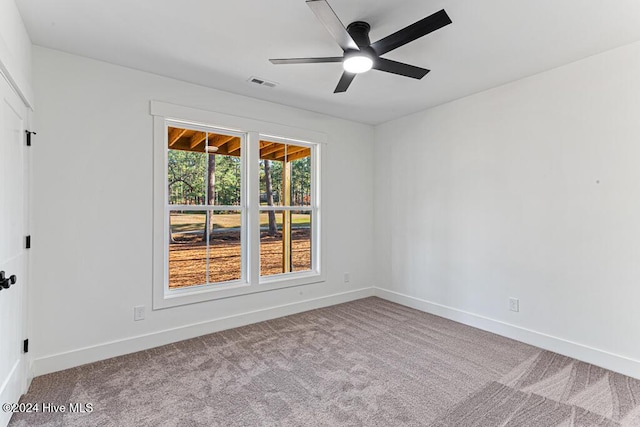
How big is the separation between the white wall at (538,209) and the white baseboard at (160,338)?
160 cm

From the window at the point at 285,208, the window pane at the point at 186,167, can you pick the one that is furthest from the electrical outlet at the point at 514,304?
the window pane at the point at 186,167

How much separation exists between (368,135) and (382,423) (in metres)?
3.93

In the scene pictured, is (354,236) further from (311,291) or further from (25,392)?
(25,392)

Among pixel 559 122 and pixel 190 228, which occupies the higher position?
pixel 559 122

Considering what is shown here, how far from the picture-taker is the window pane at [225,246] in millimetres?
3609

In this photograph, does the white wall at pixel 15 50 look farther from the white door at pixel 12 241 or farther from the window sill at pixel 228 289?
the window sill at pixel 228 289

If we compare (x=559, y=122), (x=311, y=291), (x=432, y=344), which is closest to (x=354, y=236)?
(x=311, y=291)

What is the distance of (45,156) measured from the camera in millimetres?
2611

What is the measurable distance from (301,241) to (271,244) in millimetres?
482

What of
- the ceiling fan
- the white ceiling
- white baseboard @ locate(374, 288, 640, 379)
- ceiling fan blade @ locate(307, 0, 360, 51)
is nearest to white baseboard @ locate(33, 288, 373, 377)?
white baseboard @ locate(374, 288, 640, 379)

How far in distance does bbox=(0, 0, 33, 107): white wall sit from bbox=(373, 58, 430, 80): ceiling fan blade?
7.48 feet

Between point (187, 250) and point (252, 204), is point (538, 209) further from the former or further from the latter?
point (187, 250)

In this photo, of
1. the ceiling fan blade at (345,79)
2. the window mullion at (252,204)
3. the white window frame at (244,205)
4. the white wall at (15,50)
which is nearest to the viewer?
the white wall at (15,50)

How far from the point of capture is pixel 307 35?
7.98 feet
